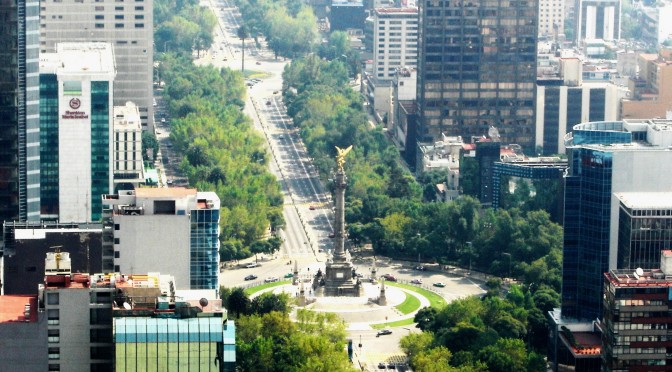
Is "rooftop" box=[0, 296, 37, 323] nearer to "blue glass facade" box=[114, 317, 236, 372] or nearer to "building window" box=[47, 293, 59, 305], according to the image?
"building window" box=[47, 293, 59, 305]

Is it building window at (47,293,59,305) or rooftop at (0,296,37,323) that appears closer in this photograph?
building window at (47,293,59,305)

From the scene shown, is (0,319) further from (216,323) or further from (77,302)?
(216,323)

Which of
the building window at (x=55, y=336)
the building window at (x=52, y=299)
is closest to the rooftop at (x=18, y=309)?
the building window at (x=55, y=336)

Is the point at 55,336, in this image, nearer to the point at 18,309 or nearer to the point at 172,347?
the point at 18,309

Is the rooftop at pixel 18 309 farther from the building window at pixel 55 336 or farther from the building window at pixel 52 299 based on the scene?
the building window at pixel 52 299

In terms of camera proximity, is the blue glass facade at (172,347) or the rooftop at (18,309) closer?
the blue glass facade at (172,347)

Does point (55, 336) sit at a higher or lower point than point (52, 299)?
lower

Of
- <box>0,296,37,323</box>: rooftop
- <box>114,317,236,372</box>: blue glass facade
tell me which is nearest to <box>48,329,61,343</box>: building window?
<box>0,296,37,323</box>: rooftop

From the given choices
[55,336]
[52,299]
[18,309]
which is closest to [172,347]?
[55,336]
